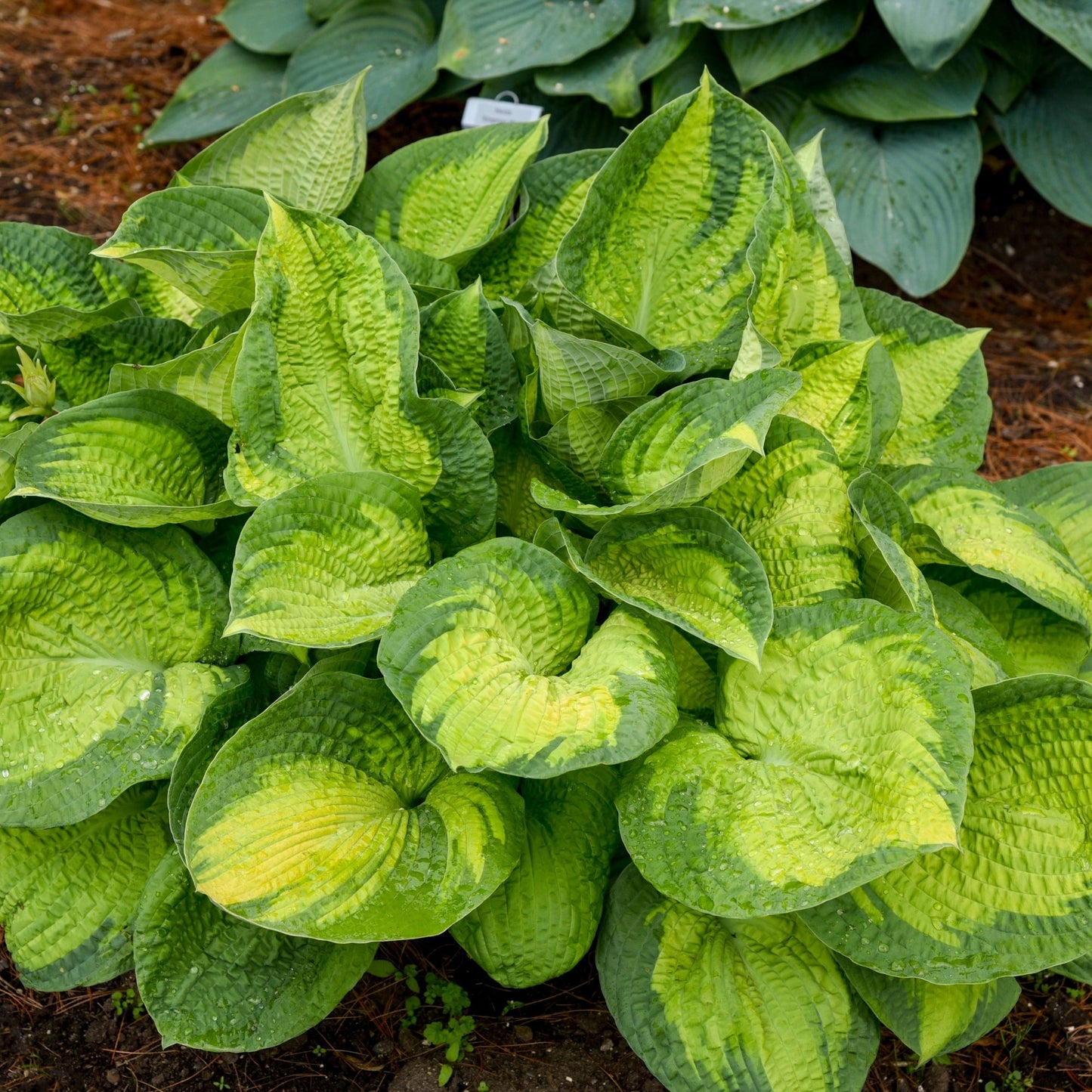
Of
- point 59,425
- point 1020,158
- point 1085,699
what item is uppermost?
point 59,425

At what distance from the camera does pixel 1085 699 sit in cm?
132

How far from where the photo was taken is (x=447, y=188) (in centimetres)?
184

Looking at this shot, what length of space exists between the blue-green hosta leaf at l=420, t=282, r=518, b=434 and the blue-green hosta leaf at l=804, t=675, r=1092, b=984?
0.76 metres

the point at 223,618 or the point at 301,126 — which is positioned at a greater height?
the point at 301,126

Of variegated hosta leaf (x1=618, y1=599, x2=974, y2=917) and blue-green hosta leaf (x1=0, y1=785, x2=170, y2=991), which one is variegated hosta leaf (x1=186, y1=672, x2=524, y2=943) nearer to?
variegated hosta leaf (x1=618, y1=599, x2=974, y2=917)

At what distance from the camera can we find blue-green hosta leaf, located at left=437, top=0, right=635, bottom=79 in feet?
9.10

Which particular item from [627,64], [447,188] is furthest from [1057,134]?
[447,188]

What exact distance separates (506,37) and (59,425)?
1889 millimetres

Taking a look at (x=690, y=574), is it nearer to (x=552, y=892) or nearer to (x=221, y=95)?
(x=552, y=892)

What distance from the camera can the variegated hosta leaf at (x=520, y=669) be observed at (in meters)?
1.16

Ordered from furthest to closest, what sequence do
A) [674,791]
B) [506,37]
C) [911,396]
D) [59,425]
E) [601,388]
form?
[506,37], [911,396], [601,388], [59,425], [674,791]

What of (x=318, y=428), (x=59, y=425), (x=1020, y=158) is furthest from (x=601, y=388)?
(x=1020, y=158)

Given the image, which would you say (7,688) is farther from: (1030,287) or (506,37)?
(1030,287)

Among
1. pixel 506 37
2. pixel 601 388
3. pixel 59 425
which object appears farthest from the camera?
pixel 506 37
